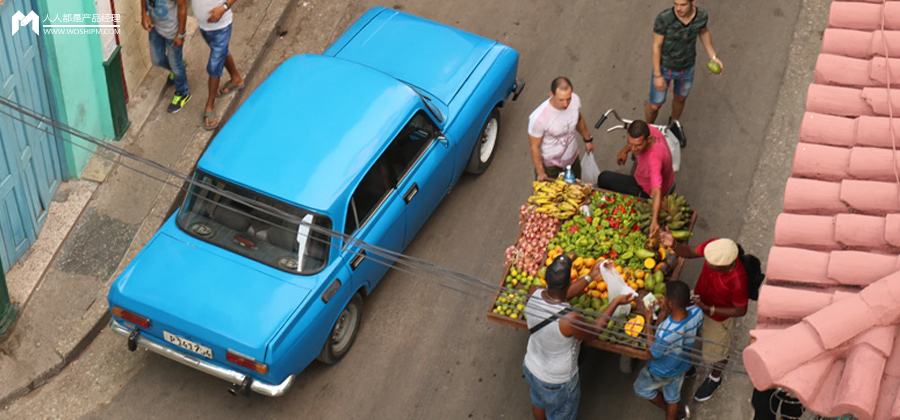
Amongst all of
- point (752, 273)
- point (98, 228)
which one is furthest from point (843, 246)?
point (98, 228)

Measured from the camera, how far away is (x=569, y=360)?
8.14 meters

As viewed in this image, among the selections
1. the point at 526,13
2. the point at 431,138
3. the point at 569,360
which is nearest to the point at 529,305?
the point at 569,360

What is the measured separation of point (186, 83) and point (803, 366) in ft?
26.8

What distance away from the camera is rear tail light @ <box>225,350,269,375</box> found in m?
8.69

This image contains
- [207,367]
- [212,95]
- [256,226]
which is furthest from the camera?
[212,95]

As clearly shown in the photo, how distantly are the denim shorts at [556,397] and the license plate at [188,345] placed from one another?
8.53ft

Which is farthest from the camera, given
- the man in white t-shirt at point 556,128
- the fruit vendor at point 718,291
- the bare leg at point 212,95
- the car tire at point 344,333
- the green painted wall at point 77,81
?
the bare leg at point 212,95

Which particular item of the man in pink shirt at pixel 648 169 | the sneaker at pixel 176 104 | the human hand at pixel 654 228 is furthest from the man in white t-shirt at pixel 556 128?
the sneaker at pixel 176 104

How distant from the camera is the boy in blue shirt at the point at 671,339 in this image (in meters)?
7.91

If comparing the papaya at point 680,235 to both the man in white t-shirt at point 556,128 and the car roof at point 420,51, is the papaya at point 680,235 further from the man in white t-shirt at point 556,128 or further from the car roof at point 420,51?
the car roof at point 420,51

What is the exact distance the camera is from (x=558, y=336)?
7934 mm

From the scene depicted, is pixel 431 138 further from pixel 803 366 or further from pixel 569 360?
pixel 803 366

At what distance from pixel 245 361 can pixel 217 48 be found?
3.90m

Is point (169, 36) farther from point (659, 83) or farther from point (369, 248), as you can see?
point (659, 83)
